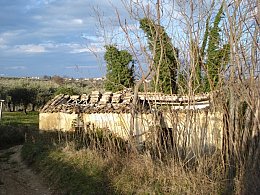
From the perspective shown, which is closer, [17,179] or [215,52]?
[215,52]

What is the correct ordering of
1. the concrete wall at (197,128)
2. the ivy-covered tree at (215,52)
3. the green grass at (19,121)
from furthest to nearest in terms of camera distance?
1. the green grass at (19,121)
2. the concrete wall at (197,128)
3. the ivy-covered tree at (215,52)

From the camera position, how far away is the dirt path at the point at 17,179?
31.3ft

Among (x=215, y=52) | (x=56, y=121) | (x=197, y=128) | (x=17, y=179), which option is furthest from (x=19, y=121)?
(x=215, y=52)

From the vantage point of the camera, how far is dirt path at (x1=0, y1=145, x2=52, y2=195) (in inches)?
375

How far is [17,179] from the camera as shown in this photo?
10852 mm

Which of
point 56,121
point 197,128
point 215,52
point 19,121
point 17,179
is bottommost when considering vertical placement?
point 17,179

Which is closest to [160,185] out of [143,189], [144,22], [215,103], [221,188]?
[143,189]

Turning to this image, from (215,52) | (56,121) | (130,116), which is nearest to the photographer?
(215,52)

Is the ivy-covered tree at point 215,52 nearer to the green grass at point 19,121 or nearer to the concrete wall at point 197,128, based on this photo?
the concrete wall at point 197,128

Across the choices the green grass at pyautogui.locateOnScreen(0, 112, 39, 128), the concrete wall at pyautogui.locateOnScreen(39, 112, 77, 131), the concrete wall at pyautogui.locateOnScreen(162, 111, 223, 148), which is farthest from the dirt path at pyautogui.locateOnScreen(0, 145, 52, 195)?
the green grass at pyautogui.locateOnScreen(0, 112, 39, 128)

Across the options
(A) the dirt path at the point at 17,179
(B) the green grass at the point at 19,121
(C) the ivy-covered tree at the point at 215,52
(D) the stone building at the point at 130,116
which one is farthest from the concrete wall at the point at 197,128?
(B) the green grass at the point at 19,121

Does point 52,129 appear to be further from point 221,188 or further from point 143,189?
point 221,188

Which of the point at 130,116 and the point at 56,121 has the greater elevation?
the point at 130,116

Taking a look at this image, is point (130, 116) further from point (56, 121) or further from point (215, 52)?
point (56, 121)
